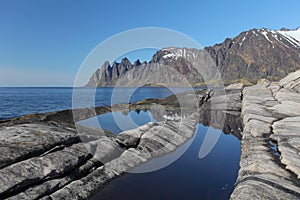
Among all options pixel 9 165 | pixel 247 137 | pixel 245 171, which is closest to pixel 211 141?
pixel 247 137

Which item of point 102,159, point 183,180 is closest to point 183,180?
point 183,180

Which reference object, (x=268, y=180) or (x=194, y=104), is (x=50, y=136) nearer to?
(x=268, y=180)

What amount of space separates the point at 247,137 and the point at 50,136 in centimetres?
2088

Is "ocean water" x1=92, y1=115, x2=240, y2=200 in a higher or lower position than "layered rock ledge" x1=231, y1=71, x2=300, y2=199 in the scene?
lower

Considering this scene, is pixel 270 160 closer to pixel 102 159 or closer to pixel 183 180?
pixel 183 180

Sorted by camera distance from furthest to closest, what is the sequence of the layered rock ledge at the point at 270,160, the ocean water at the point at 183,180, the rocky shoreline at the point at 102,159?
1. the ocean water at the point at 183,180
2. the rocky shoreline at the point at 102,159
3. the layered rock ledge at the point at 270,160

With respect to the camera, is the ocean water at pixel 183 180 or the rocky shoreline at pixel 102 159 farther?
the ocean water at pixel 183 180

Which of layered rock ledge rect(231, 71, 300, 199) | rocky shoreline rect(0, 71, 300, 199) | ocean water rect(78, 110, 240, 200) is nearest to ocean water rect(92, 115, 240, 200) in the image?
ocean water rect(78, 110, 240, 200)

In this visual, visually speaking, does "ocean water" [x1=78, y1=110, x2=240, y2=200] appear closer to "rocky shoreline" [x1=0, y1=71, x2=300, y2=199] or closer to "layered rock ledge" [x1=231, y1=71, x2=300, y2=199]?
"rocky shoreline" [x1=0, y1=71, x2=300, y2=199]

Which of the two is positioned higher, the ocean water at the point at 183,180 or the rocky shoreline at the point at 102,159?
the rocky shoreline at the point at 102,159

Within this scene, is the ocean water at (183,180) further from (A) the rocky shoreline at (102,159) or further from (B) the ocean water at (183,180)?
(A) the rocky shoreline at (102,159)

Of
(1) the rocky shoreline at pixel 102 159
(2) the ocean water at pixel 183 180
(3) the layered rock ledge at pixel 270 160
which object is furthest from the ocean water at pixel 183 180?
(3) the layered rock ledge at pixel 270 160

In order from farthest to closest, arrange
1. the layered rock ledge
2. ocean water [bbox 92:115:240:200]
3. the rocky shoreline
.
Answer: ocean water [bbox 92:115:240:200] → the rocky shoreline → the layered rock ledge

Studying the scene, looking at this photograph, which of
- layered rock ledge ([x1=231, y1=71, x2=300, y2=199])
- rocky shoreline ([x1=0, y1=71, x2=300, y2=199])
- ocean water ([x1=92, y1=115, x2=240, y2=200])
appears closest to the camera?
layered rock ledge ([x1=231, y1=71, x2=300, y2=199])
